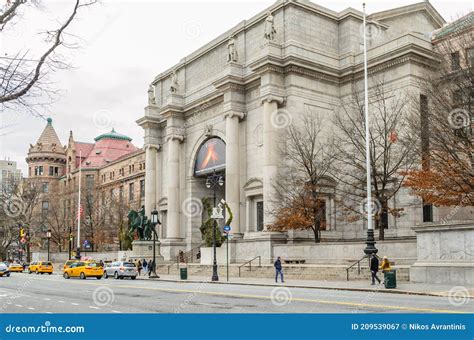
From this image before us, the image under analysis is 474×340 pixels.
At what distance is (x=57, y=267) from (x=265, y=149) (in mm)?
40017

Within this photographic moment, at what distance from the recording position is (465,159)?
3334cm

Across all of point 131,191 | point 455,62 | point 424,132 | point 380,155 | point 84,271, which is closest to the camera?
point 455,62

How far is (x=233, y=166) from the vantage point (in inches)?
2151

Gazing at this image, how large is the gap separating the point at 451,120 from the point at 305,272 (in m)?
12.9

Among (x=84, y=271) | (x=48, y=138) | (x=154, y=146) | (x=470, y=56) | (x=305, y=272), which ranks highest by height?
(x=48, y=138)

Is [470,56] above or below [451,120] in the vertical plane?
above

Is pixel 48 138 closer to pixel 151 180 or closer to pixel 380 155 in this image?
pixel 151 180

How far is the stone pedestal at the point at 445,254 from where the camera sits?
2722 cm

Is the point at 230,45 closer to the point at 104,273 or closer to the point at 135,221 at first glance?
the point at 135,221

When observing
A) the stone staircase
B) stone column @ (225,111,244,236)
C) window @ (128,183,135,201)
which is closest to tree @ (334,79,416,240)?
the stone staircase

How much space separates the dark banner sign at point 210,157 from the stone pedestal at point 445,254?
104 feet

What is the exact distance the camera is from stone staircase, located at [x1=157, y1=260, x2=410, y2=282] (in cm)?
3318

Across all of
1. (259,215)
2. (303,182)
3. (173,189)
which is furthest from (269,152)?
(173,189)

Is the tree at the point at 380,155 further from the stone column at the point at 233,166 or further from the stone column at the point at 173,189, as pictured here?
the stone column at the point at 173,189
